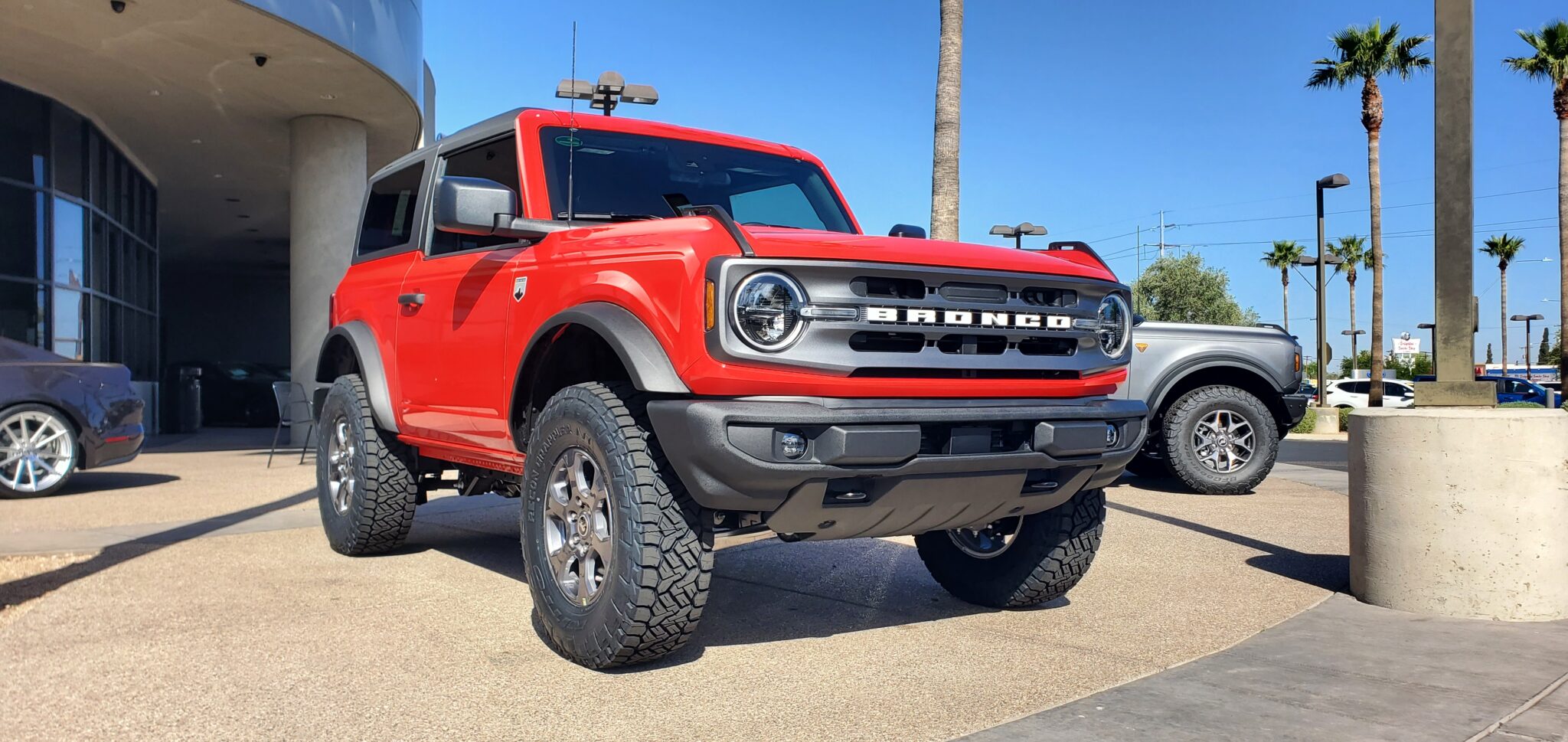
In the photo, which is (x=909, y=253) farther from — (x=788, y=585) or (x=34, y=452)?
(x=34, y=452)

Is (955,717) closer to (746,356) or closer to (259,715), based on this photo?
(746,356)

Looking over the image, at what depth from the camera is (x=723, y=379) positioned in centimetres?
340

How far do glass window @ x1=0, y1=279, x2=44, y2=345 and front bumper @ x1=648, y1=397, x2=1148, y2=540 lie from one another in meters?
15.8

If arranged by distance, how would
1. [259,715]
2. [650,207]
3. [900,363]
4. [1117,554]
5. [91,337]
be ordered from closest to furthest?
[259,715] < [900,363] < [650,207] < [1117,554] < [91,337]

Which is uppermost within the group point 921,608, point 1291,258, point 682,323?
point 1291,258

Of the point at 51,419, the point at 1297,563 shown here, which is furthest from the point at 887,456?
the point at 51,419

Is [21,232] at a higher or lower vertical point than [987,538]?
higher

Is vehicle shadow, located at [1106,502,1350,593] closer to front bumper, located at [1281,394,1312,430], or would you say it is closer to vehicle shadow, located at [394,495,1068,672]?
vehicle shadow, located at [394,495,1068,672]

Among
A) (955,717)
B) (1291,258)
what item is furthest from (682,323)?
(1291,258)

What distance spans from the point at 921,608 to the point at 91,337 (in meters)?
17.0

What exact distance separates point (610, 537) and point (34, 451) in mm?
7733

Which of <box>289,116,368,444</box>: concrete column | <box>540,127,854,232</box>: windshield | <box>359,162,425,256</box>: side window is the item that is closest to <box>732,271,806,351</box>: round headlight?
<box>540,127,854,232</box>: windshield

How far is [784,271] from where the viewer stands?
3459mm

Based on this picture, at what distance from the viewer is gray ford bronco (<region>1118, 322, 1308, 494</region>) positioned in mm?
8945
